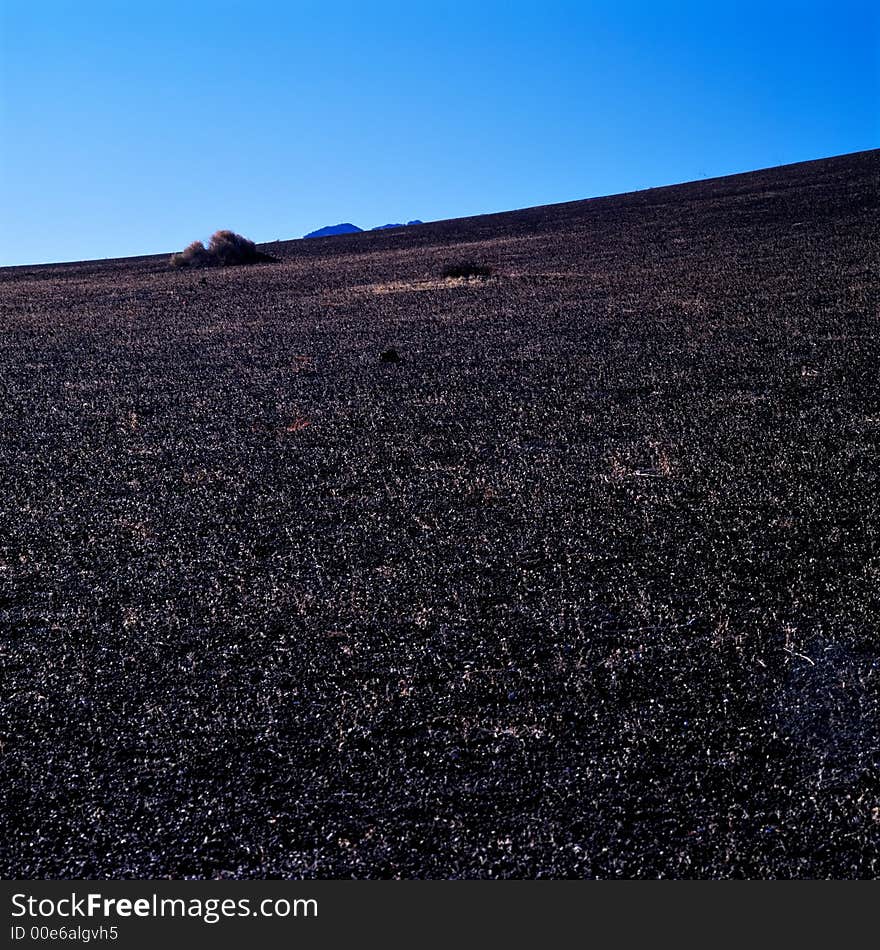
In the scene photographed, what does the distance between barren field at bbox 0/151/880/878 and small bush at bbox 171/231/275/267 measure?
16196mm

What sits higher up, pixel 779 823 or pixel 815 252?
pixel 815 252

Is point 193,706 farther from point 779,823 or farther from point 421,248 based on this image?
point 421,248

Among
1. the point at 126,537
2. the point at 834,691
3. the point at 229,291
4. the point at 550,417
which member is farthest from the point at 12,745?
the point at 229,291

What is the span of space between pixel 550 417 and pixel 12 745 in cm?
471

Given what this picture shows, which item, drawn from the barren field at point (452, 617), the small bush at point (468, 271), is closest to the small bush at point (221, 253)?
the small bush at point (468, 271)

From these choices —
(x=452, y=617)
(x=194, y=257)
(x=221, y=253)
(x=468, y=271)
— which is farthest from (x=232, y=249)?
(x=452, y=617)

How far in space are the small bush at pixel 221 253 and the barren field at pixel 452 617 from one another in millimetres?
16196

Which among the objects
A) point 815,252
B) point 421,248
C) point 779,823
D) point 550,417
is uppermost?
point 421,248

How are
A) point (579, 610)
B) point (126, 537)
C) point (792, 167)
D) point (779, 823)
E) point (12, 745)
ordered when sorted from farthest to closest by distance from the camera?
point (792, 167) → point (126, 537) → point (579, 610) → point (12, 745) → point (779, 823)

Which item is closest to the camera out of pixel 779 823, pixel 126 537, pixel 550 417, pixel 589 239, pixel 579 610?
pixel 779 823

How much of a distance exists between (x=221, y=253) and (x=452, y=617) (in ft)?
76.4

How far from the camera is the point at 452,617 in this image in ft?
11.8

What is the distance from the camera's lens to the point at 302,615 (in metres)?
3.64

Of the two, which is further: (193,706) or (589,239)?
(589,239)
